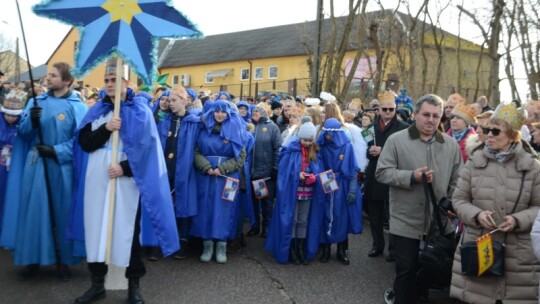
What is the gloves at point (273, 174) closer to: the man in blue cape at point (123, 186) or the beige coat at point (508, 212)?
the man in blue cape at point (123, 186)

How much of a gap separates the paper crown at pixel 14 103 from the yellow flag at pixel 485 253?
495 cm

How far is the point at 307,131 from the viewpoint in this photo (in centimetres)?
674

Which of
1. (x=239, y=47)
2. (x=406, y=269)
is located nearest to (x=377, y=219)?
(x=406, y=269)

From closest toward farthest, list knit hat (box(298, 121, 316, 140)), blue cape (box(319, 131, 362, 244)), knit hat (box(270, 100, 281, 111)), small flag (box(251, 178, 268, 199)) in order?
knit hat (box(298, 121, 316, 140))
blue cape (box(319, 131, 362, 244))
small flag (box(251, 178, 268, 199))
knit hat (box(270, 100, 281, 111))

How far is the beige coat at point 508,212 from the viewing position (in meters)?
4.10

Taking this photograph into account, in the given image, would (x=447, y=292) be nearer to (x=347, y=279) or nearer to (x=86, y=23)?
(x=347, y=279)

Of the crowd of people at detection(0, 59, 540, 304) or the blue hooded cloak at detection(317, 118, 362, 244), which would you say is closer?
the crowd of people at detection(0, 59, 540, 304)

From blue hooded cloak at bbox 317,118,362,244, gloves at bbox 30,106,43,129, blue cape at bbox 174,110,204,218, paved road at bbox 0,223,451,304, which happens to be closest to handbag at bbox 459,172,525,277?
paved road at bbox 0,223,451,304

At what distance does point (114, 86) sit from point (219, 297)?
7.51 ft

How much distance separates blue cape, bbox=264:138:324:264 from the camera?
6.68 metres

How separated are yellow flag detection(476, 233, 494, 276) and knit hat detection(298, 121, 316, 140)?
2998mm

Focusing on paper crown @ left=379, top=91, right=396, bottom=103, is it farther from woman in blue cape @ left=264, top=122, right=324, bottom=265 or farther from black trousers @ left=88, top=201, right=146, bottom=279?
black trousers @ left=88, top=201, right=146, bottom=279

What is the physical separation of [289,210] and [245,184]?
0.92 meters

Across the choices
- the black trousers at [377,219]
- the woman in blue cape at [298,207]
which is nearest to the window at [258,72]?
the black trousers at [377,219]
